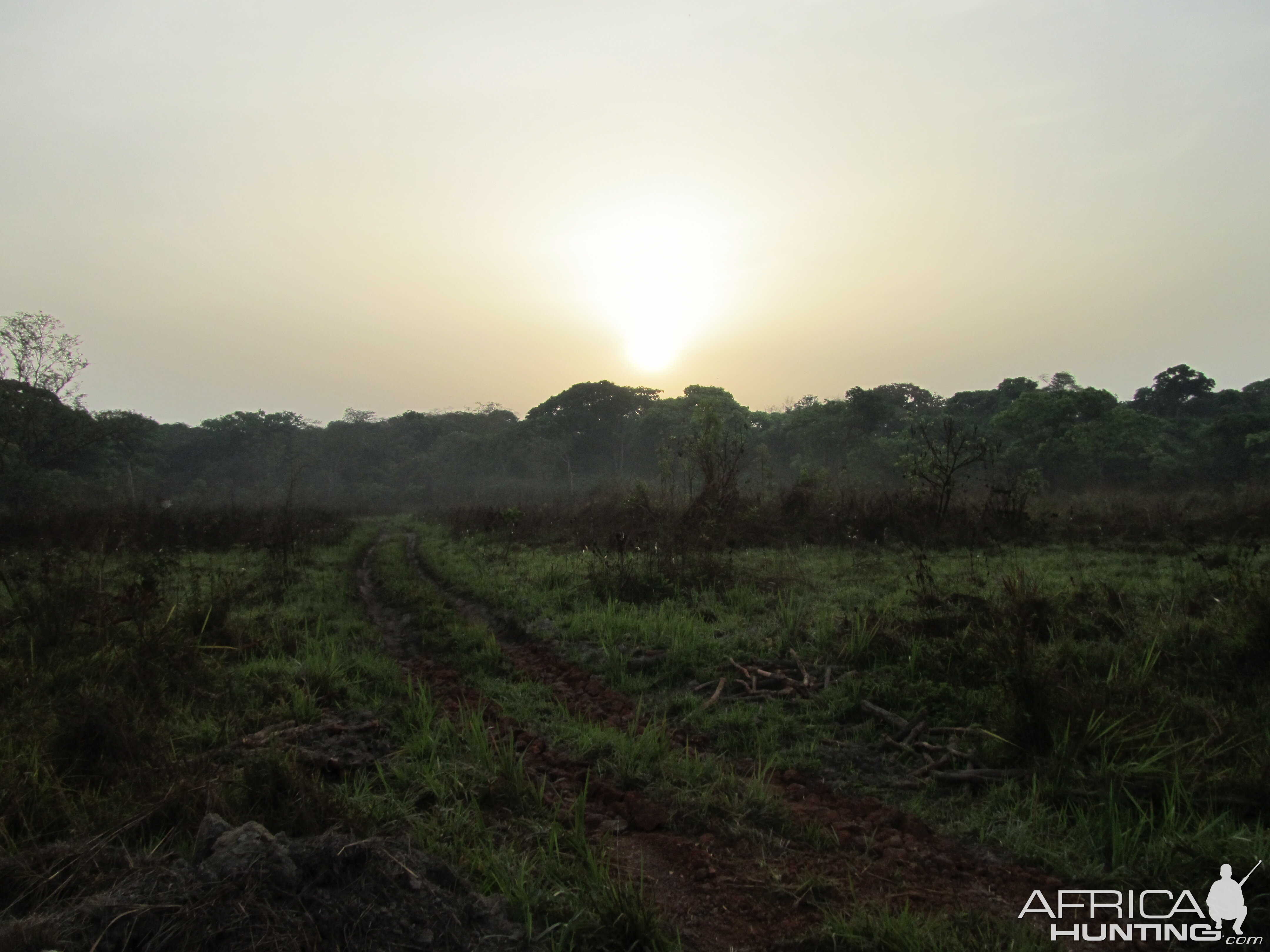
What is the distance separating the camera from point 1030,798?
363 centimetres

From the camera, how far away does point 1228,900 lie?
105 inches

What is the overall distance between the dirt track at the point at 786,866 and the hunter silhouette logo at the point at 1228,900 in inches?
21.4

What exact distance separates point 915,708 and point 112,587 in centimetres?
872

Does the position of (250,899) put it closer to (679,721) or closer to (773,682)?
(679,721)

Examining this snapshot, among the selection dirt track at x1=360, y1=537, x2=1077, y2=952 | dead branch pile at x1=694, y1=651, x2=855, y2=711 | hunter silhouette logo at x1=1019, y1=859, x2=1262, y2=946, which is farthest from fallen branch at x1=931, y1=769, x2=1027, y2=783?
dead branch pile at x1=694, y1=651, x2=855, y2=711

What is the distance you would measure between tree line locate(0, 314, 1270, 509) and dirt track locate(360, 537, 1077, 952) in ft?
34.0

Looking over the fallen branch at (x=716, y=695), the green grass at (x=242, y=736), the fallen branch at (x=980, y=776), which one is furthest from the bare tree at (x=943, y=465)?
the green grass at (x=242, y=736)

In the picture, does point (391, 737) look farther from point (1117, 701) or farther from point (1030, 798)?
point (1117, 701)

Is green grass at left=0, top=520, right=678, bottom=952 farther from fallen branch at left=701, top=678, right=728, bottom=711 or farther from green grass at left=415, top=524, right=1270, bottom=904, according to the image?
green grass at left=415, top=524, right=1270, bottom=904

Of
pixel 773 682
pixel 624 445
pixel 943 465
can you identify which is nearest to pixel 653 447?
pixel 624 445

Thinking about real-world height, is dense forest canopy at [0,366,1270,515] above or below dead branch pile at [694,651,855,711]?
above

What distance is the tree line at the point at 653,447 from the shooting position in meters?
19.7

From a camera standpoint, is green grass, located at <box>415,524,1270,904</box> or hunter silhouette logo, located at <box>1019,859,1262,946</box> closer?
hunter silhouette logo, located at <box>1019,859,1262,946</box>

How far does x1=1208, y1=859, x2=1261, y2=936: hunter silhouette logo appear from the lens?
262cm
